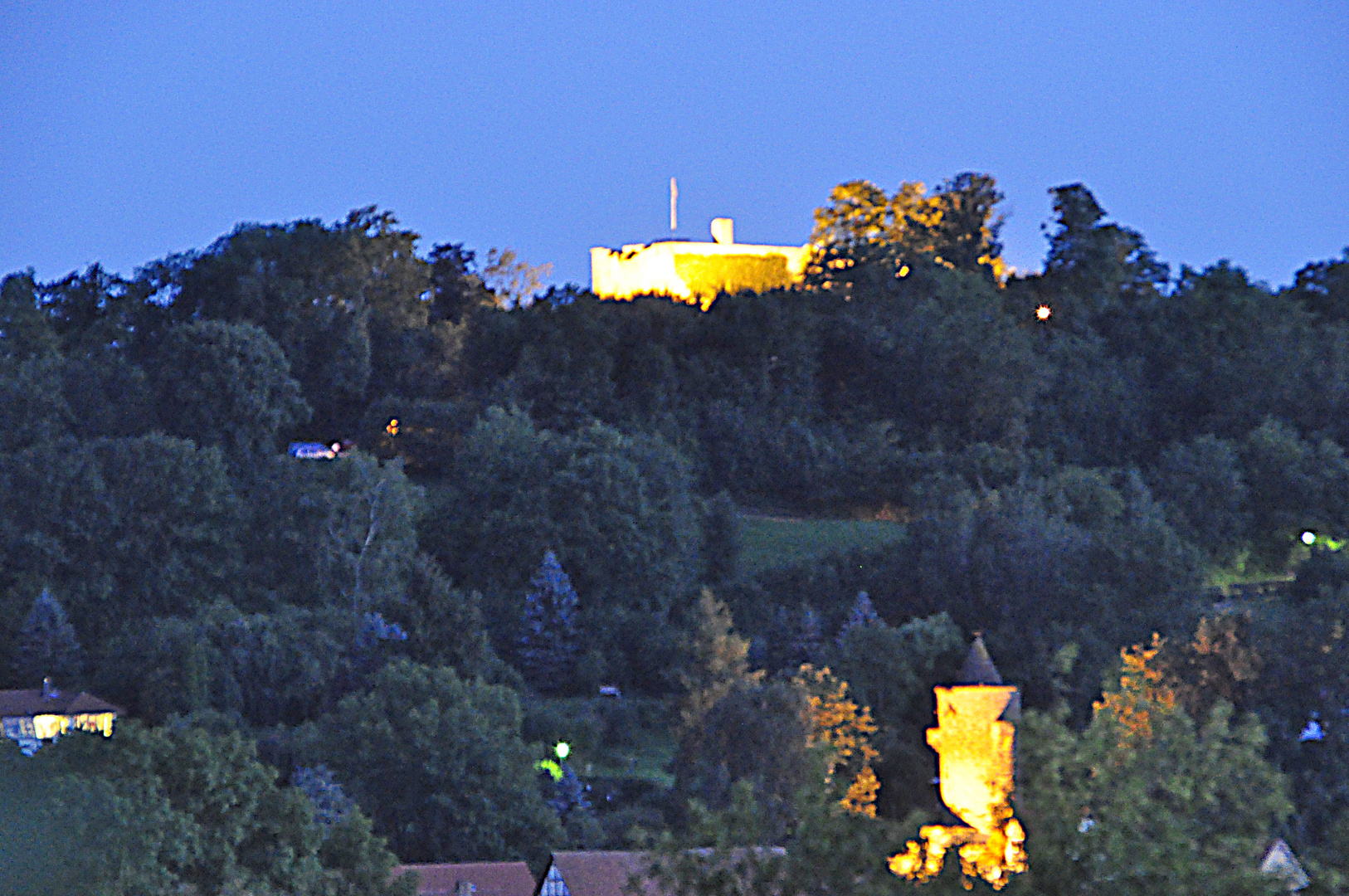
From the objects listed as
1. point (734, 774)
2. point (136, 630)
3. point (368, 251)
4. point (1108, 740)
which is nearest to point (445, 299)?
point (368, 251)

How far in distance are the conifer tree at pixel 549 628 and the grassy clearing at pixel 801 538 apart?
4.93m

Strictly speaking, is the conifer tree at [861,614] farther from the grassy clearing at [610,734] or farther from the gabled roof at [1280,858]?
the gabled roof at [1280,858]

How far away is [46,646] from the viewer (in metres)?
39.8

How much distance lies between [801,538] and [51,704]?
17608 millimetres

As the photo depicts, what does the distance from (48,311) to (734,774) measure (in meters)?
31.3

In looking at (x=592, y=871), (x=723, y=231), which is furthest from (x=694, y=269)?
(x=592, y=871)

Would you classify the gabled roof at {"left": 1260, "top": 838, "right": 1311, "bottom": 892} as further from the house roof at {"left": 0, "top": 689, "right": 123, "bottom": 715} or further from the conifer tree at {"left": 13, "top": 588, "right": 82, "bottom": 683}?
the conifer tree at {"left": 13, "top": 588, "right": 82, "bottom": 683}

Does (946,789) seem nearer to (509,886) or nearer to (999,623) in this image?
(509,886)

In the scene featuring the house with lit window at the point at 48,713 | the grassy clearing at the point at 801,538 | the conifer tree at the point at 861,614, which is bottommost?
the house with lit window at the point at 48,713

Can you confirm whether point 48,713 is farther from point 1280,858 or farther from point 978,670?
point 1280,858

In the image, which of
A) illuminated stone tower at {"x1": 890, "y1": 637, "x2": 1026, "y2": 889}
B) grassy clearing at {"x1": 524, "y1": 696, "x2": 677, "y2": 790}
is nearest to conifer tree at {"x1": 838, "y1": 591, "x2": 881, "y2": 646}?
grassy clearing at {"x1": 524, "y1": 696, "x2": 677, "y2": 790}

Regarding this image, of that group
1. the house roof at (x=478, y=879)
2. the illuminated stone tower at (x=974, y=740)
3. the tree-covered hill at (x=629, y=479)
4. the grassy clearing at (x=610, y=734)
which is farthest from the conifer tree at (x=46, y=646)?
the illuminated stone tower at (x=974, y=740)

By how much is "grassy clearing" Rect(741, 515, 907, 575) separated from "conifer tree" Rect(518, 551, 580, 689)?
4.93 m

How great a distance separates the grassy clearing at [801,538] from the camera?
46.6 metres
